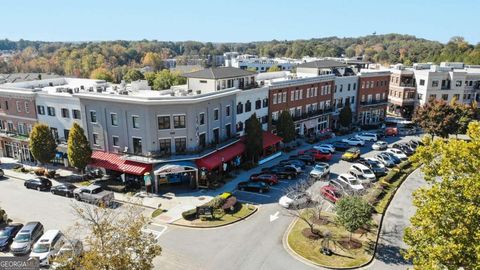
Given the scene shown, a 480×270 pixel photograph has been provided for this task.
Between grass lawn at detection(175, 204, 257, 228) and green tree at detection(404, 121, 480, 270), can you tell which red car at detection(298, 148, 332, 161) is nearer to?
grass lawn at detection(175, 204, 257, 228)

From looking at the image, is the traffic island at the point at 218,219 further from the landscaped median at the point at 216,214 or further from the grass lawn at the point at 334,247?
the grass lawn at the point at 334,247

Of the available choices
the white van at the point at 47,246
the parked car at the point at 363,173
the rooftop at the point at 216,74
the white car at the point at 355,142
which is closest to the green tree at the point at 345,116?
the white car at the point at 355,142

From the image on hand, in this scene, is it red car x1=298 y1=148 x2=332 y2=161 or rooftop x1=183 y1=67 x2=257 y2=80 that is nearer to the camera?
rooftop x1=183 y1=67 x2=257 y2=80

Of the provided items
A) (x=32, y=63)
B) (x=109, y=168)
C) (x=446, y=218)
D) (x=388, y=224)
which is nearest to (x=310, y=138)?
(x=388, y=224)

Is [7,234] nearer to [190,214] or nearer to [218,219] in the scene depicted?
[190,214]

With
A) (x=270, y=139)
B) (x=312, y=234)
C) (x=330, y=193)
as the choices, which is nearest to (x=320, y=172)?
(x=330, y=193)

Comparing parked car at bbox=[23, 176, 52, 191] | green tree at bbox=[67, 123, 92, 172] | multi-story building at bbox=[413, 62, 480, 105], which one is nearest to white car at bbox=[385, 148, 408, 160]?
multi-story building at bbox=[413, 62, 480, 105]
